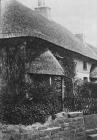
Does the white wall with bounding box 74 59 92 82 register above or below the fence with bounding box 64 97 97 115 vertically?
above

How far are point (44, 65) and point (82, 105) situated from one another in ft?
13.0

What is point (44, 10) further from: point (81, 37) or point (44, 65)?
point (44, 65)

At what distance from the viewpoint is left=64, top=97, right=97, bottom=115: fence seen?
17938 mm

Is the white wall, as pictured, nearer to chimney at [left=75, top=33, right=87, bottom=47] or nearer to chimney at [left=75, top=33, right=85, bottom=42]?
chimney at [left=75, top=33, right=87, bottom=47]

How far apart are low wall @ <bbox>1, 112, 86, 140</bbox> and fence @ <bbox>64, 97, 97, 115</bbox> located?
9.13 m

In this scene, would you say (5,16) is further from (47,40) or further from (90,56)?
(90,56)

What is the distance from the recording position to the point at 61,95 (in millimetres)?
19156

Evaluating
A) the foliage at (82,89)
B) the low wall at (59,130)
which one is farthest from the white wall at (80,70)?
the low wall at (59,130)

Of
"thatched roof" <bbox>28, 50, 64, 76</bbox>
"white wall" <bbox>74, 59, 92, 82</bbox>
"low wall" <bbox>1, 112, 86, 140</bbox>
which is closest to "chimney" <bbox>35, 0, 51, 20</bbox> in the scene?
"white wall" <bbox>74, 59, 92, 82</bbox>

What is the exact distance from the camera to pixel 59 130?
816 cm

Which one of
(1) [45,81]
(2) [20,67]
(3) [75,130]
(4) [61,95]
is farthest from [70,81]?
(3) [75,130]

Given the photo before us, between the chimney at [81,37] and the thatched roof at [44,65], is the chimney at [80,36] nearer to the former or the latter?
the chimney at [81,37]

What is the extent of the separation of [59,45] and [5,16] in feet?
15.2

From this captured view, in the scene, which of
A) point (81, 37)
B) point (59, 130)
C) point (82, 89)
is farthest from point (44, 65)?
point (81, 37)
